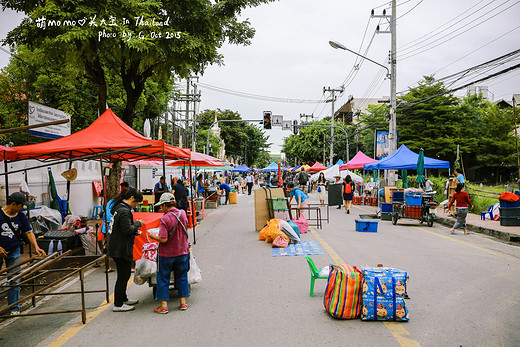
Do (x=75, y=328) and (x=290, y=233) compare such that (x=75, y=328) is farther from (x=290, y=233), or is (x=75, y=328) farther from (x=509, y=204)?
(x=509, y=204)

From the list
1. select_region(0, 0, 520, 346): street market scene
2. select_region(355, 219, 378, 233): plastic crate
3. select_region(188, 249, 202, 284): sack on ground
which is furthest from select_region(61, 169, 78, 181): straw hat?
select_region(355, 219, 378, 233): plastic crate

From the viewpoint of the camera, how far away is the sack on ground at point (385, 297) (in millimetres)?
4723

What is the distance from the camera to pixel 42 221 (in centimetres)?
1070

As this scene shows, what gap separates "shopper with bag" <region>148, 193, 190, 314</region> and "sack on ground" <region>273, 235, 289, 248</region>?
449 centimetres

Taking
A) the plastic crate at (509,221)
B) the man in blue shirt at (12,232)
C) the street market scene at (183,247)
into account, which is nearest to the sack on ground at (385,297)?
the street market scene at (183,247)

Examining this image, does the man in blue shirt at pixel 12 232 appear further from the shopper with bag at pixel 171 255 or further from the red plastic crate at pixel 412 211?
the red plastic crate at pixel 412 211

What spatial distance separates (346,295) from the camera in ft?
16.0

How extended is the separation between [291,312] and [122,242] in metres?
2.59

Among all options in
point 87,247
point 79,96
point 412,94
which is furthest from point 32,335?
point 412,94

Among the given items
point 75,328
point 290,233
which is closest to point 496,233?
point 290,233

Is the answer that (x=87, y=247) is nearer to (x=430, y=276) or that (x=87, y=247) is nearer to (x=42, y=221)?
(x=42, y=221)

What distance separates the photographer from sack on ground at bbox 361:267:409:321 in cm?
472

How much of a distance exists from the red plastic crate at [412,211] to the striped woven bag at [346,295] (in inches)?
403

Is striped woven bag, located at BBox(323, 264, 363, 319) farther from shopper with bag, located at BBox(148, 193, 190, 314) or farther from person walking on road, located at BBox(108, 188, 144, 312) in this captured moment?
person walking on road, located at BBox(108, 188, 144, 312)
